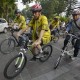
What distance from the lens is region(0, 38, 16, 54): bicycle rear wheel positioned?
7309 mm

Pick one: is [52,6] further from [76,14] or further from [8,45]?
[76,14]

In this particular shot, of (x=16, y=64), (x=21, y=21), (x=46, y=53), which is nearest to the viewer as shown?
(x=16, y=64)

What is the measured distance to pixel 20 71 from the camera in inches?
195

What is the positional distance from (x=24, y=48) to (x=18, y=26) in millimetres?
3391

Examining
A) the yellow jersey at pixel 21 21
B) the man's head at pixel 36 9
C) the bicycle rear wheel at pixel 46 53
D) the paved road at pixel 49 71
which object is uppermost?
the man's head at pixel 36 9

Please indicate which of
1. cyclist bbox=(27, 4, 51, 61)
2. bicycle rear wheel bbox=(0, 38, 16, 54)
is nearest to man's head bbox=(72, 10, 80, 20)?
cyclist bbox=(27, 4, 51, 61)

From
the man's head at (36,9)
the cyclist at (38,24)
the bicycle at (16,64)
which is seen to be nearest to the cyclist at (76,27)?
the cyclist at (38,24)

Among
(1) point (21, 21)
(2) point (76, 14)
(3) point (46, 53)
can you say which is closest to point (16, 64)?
(3) point (46, 53)

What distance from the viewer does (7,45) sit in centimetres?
738

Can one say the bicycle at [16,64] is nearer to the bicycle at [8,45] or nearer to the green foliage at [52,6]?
the bicycle at [8,45]

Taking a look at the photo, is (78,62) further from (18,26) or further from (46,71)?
(18,26)

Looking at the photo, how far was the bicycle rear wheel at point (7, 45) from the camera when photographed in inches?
288

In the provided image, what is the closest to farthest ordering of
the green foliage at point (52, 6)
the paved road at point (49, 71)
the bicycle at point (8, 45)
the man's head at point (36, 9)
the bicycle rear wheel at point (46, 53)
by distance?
the man's head at point (36, 9) < the paved road at point (49, 71) < the bicycle rear wheel at point (46, 53) < the bicycle at point (8, 45) < the green foliage at point (52, 6)

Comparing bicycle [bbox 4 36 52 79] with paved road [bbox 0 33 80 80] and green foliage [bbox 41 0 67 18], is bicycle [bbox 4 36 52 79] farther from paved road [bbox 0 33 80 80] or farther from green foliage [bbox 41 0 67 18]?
green foliage [bbox 41 0 67 18]
